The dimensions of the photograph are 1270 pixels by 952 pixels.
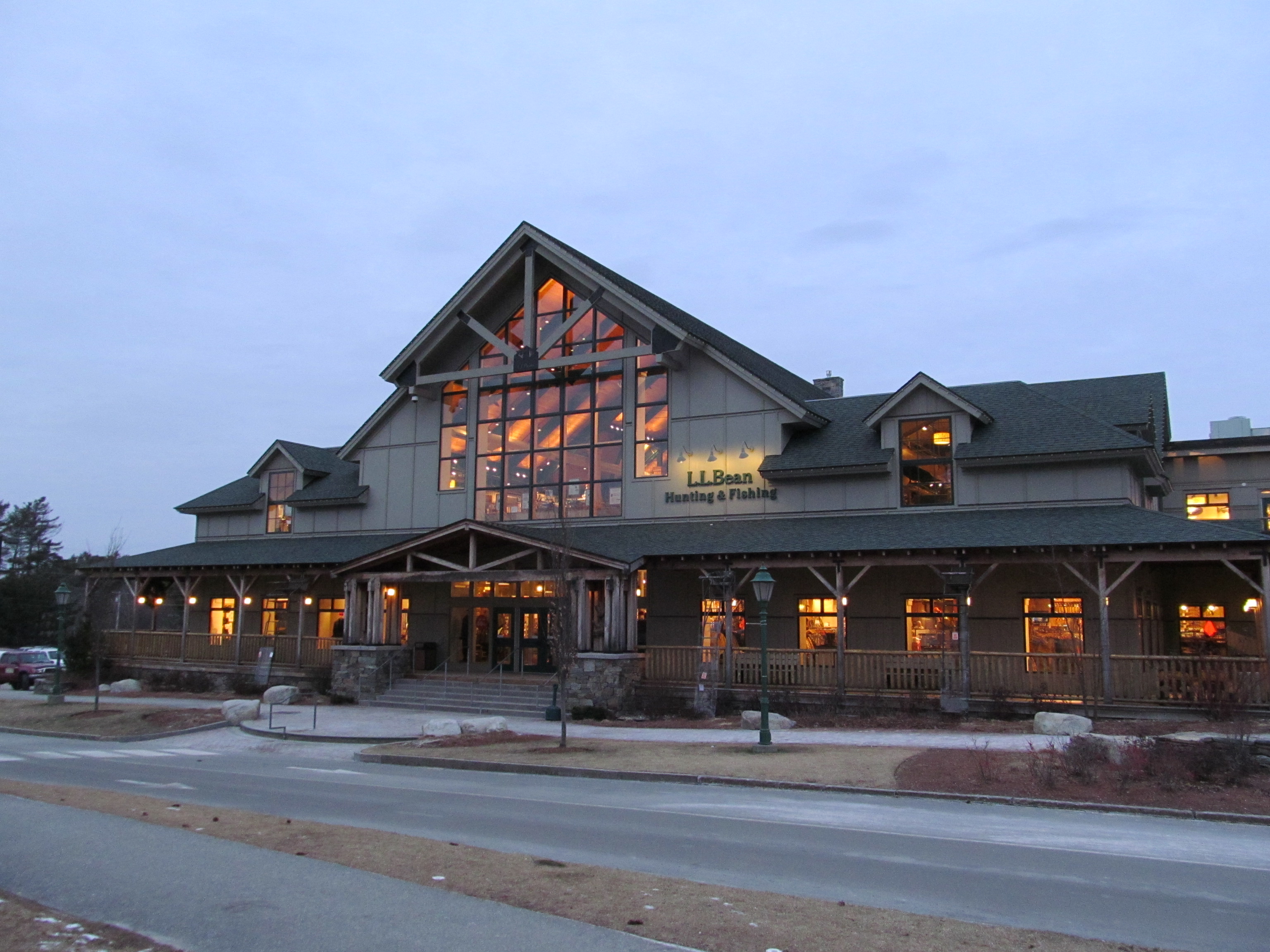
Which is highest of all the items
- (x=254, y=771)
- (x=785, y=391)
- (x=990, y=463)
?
(x=785, y=391)

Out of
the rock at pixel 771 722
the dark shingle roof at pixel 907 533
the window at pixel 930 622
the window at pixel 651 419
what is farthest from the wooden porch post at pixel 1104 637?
the window at pixel 651 419

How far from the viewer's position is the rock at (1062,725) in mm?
19344

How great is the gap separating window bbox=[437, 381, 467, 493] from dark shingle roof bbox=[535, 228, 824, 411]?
20.4 feet

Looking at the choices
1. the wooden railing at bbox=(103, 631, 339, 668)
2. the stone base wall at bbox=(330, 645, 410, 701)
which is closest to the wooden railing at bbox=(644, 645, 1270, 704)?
the stone base wall at bbox=(330, 645, 410, 701)

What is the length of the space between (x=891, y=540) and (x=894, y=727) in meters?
4.77

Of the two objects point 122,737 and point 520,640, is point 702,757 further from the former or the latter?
point 122,737

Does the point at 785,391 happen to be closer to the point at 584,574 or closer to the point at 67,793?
the point at 584,574

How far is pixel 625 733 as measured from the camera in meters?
22.8

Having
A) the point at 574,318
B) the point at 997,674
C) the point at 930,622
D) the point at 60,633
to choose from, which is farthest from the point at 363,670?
the point at 997,674

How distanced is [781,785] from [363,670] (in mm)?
17872

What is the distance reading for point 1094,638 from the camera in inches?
939

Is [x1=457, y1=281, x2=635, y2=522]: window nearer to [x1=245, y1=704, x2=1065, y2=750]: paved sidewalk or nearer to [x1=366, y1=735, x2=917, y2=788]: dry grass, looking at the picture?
[x1=245, y1=704, x2=1065, y2=750]: paved sidewalk

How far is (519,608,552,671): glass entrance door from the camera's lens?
31.0m

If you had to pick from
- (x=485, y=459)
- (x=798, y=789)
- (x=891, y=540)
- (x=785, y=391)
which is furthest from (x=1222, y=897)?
(x=485, y=459)
